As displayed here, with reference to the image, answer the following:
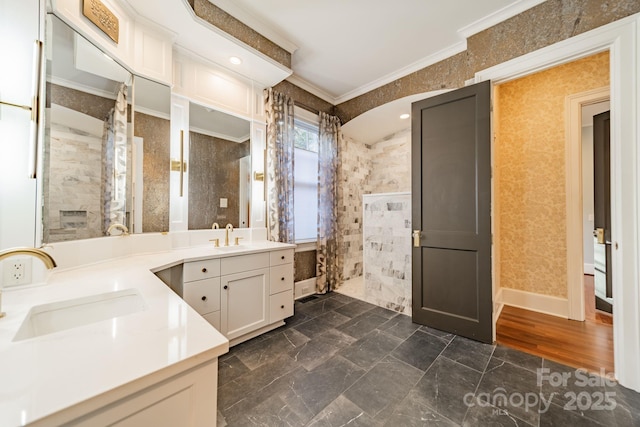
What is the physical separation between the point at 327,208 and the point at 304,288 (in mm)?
1200

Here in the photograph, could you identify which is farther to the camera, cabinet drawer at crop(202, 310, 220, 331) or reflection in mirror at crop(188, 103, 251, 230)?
reflection in mirror at crop(188, 103, 251, 230)

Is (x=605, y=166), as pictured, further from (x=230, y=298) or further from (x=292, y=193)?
(x=230, y=298)

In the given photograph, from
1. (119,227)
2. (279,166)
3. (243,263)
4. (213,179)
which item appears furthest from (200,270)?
(279,166)

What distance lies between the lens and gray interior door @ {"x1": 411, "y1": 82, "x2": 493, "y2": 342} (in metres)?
2.07

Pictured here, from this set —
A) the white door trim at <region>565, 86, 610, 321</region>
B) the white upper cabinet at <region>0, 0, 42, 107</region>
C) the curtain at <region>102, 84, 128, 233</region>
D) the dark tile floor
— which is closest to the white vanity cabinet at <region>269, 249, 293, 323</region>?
the dark tile floor

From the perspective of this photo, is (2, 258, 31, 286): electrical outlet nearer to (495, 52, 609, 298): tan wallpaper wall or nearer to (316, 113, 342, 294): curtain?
(316, 113, 342, 294): curtain

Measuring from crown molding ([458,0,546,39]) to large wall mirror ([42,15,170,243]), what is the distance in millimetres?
2948

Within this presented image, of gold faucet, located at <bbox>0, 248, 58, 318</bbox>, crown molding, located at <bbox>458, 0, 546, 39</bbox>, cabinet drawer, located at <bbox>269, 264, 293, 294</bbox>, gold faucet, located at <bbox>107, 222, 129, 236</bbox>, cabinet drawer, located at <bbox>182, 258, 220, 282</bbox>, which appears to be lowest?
cabinet drawer, located at <bbox>269, 264, 293, 294</bbox>

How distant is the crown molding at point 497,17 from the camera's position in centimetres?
196

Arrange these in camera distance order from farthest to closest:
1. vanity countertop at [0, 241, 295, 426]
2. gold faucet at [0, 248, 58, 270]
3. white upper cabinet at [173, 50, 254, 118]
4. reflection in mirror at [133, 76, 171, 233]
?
white upper cabinet at [173, 50, 254, 118], reflection in mirror at [133, 76, 171, 233], gold faucet at [0, 248, 58, 270], vanity countertop at [0, 241, 295, 426]

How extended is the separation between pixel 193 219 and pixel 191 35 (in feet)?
5.45

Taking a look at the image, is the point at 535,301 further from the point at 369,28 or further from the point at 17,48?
the point at 17,48

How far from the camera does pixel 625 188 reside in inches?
61.4

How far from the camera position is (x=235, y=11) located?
2.07 m
